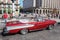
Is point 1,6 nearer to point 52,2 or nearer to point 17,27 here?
point 17,27

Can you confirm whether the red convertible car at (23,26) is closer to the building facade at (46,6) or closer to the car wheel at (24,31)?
the car wheel at (24,31)

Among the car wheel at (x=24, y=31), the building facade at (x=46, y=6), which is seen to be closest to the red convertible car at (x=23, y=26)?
the car wheel at (x=24, y=31)

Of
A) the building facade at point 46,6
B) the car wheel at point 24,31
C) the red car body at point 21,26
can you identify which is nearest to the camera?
the red car body at point 21,26

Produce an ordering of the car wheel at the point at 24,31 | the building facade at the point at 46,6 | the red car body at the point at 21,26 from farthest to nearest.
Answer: the building facade at the point at 46,6 → the car wheel at the point at 24,31 → the red car body at the point at 21,26

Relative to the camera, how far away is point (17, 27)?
41.3 ft

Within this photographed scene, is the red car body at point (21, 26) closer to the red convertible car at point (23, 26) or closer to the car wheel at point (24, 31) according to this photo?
the red convertible car at point (23, 26)

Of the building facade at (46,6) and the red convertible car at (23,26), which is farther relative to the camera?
the building facade at (46,6)

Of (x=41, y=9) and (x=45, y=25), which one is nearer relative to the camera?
(x=45, y=25)

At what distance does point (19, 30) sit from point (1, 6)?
52.7 metres

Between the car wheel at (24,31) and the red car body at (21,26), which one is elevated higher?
the red car body at (21,26)

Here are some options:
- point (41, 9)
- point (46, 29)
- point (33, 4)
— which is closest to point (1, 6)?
point (46, 29)

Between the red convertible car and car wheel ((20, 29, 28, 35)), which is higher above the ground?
the red convertible car

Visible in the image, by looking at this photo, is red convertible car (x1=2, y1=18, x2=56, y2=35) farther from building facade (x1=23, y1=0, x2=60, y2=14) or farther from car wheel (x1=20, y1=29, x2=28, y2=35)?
building facade (x1=23, y1=0, x2=60, y2=14)

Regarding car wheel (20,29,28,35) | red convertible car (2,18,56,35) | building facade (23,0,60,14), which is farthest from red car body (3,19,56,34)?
building facade (23,0,60,14)
